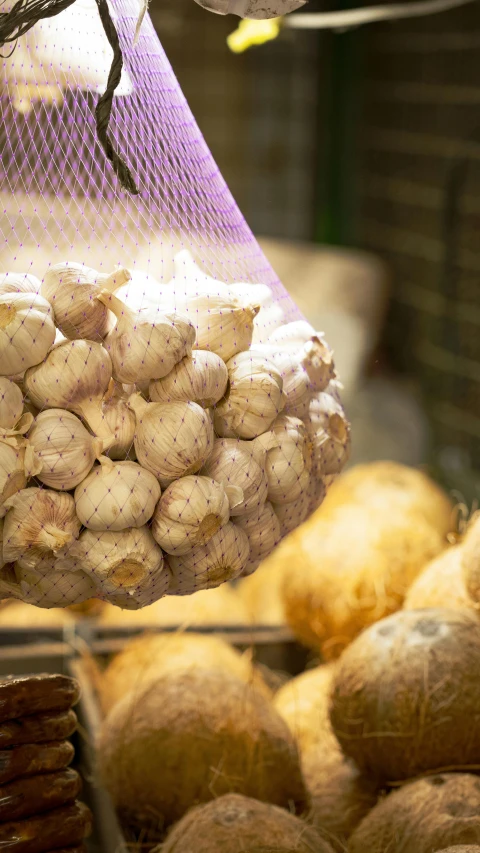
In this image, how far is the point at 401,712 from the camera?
5.72 feet

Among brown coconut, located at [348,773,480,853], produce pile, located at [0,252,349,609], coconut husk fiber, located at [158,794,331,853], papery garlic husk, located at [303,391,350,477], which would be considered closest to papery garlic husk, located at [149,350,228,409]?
produce pile, located at [0,252,349,609]

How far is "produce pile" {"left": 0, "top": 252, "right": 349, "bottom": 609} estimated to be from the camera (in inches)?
45.4

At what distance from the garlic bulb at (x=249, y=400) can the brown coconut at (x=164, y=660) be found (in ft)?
3.56

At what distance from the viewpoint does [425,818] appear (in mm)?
1513

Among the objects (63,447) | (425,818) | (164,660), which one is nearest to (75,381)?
(63,447)

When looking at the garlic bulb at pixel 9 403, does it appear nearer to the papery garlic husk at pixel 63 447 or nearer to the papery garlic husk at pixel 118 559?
the papery garlic husk at pixel 63 447

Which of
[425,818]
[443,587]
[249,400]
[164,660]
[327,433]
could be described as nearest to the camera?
[249,400]

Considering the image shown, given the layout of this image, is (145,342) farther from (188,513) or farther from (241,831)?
(241,831)

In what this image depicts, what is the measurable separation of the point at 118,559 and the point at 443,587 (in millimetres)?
1094

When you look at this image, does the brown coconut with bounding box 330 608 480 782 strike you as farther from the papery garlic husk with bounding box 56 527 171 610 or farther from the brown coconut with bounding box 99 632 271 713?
the papery garlic husk with bounding box 56 527 171 610

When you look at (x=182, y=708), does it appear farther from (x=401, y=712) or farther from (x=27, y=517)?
(x=27, y=517)

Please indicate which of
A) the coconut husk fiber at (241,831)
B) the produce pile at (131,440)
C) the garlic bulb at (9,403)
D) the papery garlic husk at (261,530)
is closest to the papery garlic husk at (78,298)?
the produce pile at (131,440)

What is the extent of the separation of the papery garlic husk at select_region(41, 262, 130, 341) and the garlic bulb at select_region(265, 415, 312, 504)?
0.89 feet

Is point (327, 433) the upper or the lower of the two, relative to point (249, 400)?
lower
